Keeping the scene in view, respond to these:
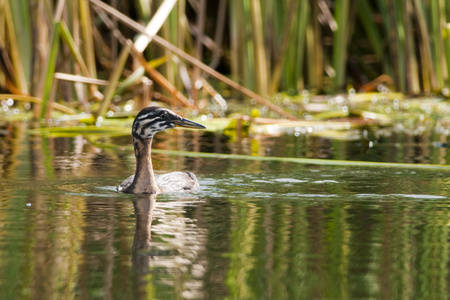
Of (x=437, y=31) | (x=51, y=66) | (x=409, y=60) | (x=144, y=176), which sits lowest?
(x=144, y=176)

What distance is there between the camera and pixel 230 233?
3.91 meters

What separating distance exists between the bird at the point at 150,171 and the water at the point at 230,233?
0.13m

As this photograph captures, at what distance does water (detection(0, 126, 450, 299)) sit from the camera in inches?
118

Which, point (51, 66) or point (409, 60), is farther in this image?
point (409, 60)

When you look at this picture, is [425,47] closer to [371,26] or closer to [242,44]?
[371,26]

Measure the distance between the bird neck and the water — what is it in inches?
7.3

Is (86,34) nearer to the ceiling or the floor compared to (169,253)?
nearer to the ceiling

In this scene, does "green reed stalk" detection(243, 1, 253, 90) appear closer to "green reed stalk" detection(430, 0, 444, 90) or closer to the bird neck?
"green reed stalk" detection(430, 0, 444, 90)

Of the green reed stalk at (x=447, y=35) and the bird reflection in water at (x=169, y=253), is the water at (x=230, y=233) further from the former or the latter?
the green reed stalk at (x=447, y=35)

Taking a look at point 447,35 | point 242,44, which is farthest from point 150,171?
point 242,44

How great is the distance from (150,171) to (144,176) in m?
0.08

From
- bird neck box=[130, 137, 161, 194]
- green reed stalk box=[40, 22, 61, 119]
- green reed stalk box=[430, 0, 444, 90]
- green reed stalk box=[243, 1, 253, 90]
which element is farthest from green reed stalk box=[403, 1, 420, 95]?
bird neck box=[130, 137, 161, 194]

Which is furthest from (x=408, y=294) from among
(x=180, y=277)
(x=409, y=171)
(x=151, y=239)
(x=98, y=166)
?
(x=98, y=166)

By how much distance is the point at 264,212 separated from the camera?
4504 millimetres
